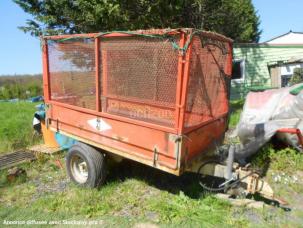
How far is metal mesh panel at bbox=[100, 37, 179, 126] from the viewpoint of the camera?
135 inches

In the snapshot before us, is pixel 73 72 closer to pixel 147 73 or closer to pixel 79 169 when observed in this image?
pixel 147 73

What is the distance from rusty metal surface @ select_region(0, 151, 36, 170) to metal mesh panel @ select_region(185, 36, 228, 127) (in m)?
3.70

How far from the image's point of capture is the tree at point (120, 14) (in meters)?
9.21

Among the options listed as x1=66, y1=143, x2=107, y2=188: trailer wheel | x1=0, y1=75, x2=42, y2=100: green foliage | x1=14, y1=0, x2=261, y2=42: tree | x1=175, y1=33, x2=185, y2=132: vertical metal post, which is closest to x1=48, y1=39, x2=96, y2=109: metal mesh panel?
x1=66, y1=143, x2=107, y2=188: trailer wheel

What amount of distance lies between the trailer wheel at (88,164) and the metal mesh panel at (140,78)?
28.0 inches

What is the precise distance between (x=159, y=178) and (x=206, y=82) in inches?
71.3

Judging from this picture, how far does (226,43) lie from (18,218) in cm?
362

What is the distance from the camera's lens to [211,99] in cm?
421

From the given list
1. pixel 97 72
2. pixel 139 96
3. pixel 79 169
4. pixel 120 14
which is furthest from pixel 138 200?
pixel 120 14

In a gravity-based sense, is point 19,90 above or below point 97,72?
below

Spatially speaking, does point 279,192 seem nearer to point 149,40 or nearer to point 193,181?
point 193,181

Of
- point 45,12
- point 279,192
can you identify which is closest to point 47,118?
point 279,192

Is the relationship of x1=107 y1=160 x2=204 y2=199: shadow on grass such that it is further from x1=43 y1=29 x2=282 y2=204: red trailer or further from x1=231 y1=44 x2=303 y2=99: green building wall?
x1=231 y1=44 x2=303 y2=99: green building wall

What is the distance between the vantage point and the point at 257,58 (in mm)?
14617
